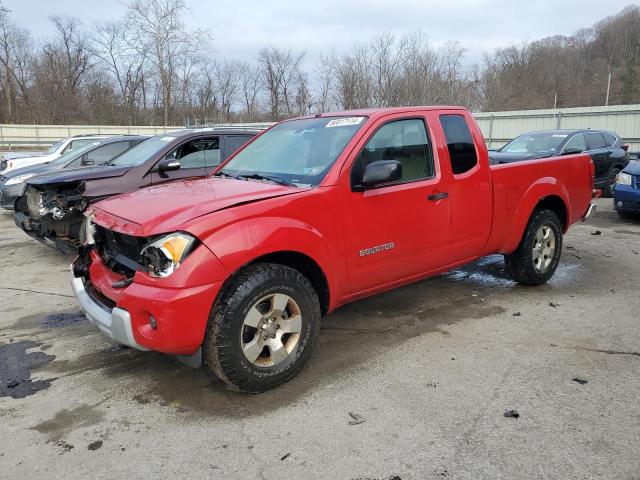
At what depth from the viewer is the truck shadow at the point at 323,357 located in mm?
3291

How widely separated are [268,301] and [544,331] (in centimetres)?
252

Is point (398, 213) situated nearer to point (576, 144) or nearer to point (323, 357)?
point (323, 357)

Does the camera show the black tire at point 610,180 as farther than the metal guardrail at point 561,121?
No

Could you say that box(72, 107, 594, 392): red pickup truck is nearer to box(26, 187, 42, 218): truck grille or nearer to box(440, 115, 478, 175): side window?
box(440, 115, 478, 175): side window

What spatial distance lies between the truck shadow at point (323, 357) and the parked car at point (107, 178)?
2386mm

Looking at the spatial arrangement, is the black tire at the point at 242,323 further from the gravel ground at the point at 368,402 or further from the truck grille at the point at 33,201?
the truck grille at the point at 33,201

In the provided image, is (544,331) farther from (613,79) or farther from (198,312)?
(613,79)

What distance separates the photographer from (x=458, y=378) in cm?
351

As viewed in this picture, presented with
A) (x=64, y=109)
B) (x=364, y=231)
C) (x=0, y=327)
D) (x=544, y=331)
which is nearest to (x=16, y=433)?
(x=0, y=327)

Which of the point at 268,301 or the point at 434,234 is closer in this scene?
the point at 268,301

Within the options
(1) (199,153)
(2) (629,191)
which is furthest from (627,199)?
(1) (199,153)

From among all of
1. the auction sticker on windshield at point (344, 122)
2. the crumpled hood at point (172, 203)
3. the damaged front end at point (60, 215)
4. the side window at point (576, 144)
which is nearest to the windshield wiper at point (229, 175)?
the crumpled hood at point (172, 203)

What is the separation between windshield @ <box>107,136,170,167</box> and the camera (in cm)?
707

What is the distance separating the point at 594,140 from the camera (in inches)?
482
